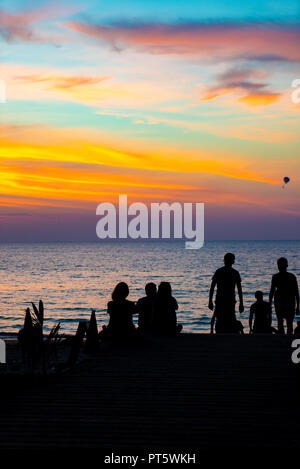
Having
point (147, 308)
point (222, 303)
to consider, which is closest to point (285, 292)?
point (222, 303)

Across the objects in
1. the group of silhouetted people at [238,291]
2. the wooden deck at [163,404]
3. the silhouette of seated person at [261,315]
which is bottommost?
the wooden deck at [163,404]

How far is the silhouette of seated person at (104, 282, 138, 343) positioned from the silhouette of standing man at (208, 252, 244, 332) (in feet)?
5.78

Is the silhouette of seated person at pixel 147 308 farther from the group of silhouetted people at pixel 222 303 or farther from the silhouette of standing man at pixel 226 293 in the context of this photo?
the silhouette of standing man at pixel 226 293

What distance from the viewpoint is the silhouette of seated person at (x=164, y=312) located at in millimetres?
10922

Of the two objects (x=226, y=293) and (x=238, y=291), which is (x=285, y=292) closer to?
(x=238, y=291)

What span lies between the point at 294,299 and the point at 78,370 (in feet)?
16.8

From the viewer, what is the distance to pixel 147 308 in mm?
11453

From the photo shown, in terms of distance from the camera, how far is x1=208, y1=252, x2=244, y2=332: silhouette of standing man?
11.2 meters

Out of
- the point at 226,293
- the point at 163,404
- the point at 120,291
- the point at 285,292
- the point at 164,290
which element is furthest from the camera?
the point at 226,293

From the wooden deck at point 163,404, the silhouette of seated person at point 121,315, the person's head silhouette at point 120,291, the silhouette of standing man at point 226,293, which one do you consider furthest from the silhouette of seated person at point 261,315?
the person's head silhouette at point 120,291

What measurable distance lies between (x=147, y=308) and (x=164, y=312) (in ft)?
1.56

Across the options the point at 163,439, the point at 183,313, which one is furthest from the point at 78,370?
the point at 183,313

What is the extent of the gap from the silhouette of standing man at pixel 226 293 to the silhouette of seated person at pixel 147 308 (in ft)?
3.85

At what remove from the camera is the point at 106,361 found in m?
8.68
